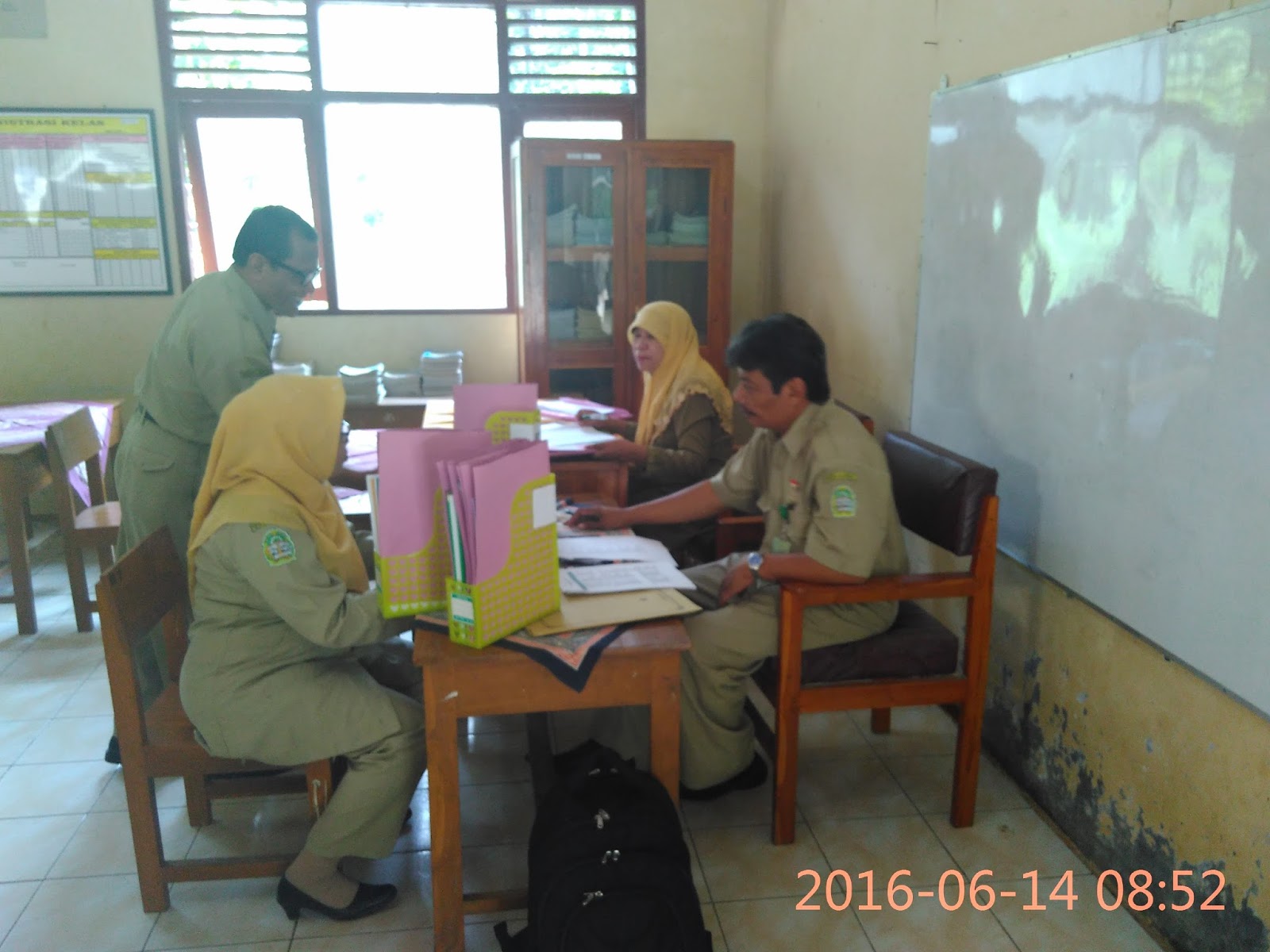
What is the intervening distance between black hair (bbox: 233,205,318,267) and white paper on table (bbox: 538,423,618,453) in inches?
31.5

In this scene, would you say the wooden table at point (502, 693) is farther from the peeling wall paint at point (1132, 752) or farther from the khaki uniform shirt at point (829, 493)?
the peeling wall paint at point (1132, 752)

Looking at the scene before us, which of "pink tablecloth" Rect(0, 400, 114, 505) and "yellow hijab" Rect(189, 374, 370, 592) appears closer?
"yellow hijab" Rect(189, 374, 370, 592)

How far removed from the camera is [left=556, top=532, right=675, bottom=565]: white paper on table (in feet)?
6.78

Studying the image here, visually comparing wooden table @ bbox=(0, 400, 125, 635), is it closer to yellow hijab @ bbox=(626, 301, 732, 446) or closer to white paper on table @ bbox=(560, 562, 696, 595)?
yellow hijab @ bbox=(626, 301, 732, 446)

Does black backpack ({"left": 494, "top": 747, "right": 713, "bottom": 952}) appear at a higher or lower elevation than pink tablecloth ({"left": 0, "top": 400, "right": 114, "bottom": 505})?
lower

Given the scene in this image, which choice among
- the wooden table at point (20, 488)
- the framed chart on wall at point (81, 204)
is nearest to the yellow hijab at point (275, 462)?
the wooden table at point (20, 488)

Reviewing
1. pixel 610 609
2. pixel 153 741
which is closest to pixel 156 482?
pixel 153 741

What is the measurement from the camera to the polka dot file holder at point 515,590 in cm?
162

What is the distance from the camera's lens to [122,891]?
80.0 inches

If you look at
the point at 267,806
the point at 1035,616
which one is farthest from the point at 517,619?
the point at 1035,616

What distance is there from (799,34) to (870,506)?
260cm

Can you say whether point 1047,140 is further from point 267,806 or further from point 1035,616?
point 267,806

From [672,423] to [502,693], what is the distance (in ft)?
4.81

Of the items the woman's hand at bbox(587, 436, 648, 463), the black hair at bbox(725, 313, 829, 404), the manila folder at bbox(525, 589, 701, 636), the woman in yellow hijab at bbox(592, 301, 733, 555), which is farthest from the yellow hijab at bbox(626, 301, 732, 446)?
the manila folder at bbox(525, 589, 701, 636)
